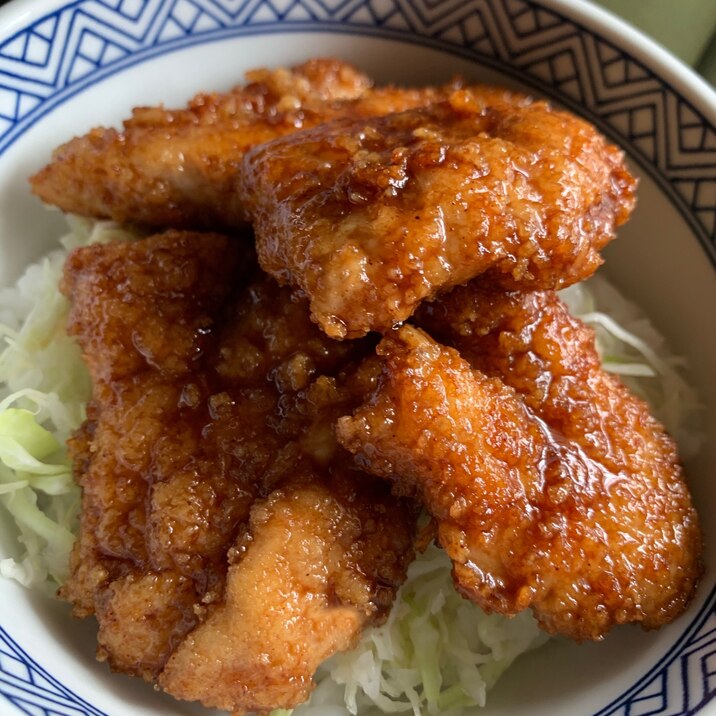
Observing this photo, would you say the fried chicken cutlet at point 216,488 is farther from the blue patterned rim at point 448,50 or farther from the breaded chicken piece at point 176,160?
the blue patterned rim at point 448,50

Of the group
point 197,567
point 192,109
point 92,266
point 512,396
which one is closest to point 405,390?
point 512,396

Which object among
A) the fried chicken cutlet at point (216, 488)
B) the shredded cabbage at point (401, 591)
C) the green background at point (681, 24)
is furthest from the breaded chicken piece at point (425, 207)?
the green background at point (681, 24)

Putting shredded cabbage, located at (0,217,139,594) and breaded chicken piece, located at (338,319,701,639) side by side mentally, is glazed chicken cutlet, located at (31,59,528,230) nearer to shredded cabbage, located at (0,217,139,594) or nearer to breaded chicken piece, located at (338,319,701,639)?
shredded cabbage, located at (0,217,139,594)

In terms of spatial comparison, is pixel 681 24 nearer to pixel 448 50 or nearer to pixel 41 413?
pixel 448 50

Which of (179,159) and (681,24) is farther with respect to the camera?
(681,24)

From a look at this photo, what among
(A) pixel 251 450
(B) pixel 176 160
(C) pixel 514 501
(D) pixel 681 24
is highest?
(D) pixel 681 24

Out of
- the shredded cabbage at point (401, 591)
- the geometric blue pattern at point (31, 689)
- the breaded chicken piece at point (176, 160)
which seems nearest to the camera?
the geometric blue pattern at point (31, 689)

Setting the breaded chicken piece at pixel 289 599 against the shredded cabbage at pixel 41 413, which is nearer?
the breaded chicken piece at pixel 289 599

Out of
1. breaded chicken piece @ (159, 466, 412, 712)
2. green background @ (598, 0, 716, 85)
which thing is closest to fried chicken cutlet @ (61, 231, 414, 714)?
breaded chicken piece @ (159, 466, 412, 712)

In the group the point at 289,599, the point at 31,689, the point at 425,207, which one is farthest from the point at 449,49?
the point at 31,689
